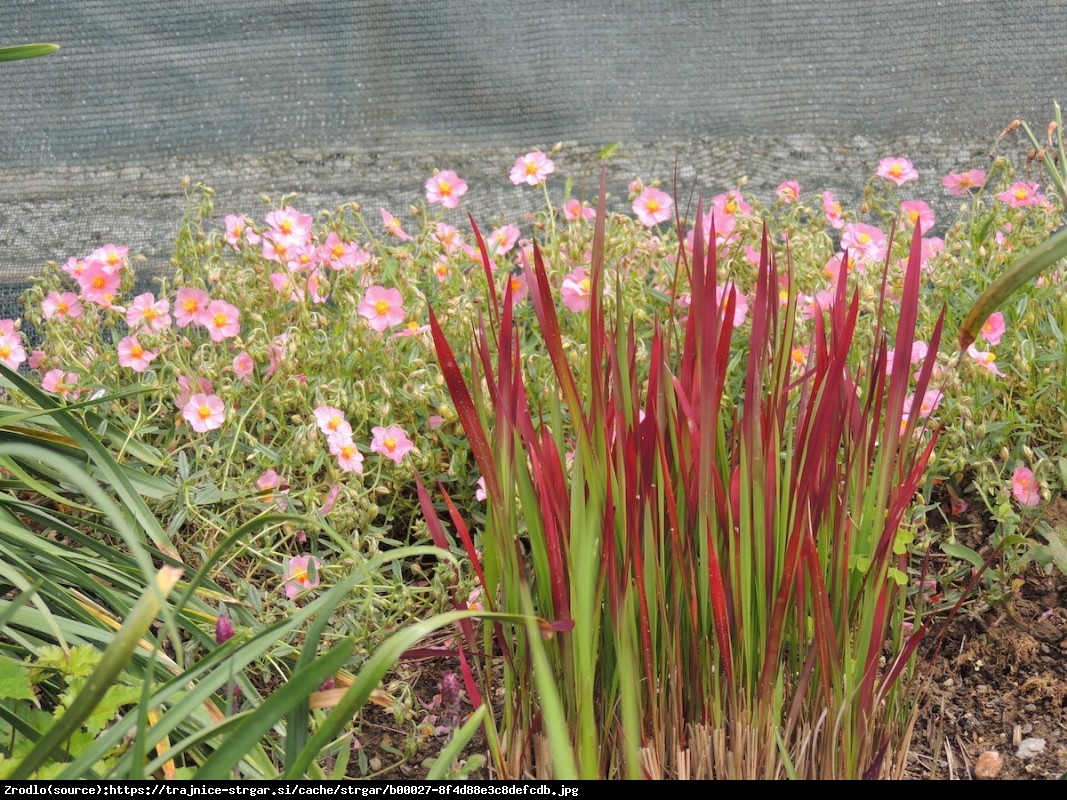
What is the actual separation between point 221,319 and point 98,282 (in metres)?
0.26

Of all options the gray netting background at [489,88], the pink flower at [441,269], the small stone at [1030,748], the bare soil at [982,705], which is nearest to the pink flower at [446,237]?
the pink flower at [441,269]

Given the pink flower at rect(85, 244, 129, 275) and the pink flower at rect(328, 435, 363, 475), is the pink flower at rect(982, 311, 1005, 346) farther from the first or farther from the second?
the pink flower at rect(85, 244, 129, 275)

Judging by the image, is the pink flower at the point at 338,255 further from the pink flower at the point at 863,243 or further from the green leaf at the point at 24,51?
the pink flower at the point at 863,243

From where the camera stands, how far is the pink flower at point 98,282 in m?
1.94

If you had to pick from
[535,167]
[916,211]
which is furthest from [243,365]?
[916,211]

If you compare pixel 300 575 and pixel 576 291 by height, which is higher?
pixel 576 291

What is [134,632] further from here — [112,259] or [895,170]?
[895,170]

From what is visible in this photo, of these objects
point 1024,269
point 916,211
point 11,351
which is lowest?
point 11,351

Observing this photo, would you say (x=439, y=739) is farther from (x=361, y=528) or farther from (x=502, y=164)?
(x=502, y=164)

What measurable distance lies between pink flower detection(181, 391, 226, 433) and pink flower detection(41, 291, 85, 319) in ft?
1.42

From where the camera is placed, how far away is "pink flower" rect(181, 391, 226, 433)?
173 cm

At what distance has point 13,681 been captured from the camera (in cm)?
108

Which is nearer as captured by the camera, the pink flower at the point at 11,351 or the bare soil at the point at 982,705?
the bare soil at the point at 982,705

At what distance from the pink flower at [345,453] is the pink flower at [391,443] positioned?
36mm
